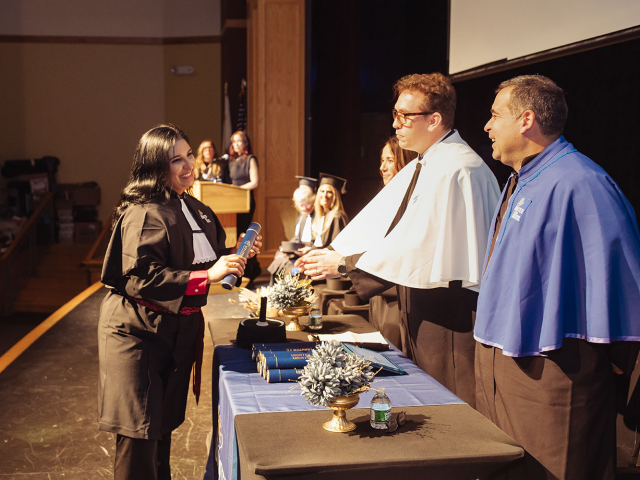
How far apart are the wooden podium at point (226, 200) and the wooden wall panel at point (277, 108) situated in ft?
3.42

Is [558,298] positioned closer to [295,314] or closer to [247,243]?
[247,243]

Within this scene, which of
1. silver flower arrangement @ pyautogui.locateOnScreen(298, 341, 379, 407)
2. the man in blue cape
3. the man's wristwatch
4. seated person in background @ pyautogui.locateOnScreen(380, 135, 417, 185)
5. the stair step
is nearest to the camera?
silver flower arrangement @ pyautogui.locateOnScreen(298, 341, 379, 407)

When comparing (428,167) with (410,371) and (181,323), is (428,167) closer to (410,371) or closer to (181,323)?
(410,371)

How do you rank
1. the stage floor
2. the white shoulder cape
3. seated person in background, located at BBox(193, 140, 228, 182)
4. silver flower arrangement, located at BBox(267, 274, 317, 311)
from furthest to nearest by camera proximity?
1. seated person in background, located at BBox(193, 140, 228, 182)
2. the stage floor
3. silver flower arrangement, located at BBox(267, 274, 317, 311)
4. the white shoulder cape

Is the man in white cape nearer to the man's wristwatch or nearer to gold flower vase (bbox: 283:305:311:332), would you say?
the man's wristwatch

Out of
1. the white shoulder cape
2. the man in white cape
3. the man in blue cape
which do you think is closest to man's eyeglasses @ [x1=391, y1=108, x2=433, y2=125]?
the man in white cape

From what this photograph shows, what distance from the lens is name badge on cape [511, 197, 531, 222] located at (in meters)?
1.90

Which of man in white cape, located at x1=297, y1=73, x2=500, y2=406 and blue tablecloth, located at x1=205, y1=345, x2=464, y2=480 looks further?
man in white cape, located at x1=297, y1=73, x2=500, y2=406

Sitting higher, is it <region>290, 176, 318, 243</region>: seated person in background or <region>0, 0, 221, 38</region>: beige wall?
<region>0, 0, 221, 38</region>: beige wall

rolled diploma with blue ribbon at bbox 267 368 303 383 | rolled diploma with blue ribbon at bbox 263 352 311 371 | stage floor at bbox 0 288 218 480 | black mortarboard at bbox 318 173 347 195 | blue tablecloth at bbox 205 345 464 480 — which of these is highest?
black mortarboard at bbox 318 173 347 195

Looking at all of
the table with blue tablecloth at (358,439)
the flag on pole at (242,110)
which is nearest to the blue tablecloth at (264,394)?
the table with blue tablecloth at (358,439)

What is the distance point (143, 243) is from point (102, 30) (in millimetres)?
11361

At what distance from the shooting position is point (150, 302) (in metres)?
2.28

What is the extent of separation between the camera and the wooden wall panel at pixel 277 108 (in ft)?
25.0
